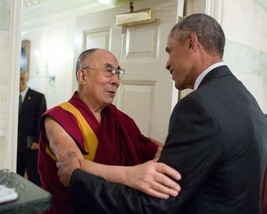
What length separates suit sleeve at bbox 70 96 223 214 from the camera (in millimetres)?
849

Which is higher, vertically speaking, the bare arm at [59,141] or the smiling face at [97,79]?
the smiling face at [97,79]

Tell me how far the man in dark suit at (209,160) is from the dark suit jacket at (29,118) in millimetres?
1843

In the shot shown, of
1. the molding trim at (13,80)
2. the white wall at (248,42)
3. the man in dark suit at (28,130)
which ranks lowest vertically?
the man in dark suit at (28,130)

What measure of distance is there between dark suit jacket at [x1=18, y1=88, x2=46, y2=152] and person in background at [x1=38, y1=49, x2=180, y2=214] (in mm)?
1378

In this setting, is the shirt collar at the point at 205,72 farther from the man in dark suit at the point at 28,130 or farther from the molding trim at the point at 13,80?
the man in dark suit at the point at 28,130

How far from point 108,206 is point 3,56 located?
0.62 meters

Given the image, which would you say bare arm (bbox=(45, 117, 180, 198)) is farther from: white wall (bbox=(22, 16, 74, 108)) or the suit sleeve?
white wall (bbox=(22, 16, 74, 108))

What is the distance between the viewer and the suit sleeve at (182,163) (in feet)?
2.78

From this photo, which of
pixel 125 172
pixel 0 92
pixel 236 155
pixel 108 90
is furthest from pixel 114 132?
pixel 236 155

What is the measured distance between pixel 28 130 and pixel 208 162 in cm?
217

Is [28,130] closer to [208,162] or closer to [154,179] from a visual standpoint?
[154,179]

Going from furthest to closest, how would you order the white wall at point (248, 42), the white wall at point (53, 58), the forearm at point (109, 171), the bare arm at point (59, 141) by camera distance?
1. the white wall at point (53, 58)
2. the white wall at point (248, 42)
3. the bare arm at point (59, 141)
4. the forearm at point (109, 171)

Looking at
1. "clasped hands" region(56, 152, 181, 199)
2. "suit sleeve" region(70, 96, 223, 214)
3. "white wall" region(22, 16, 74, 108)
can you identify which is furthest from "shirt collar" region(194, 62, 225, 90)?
"white wall" region(22, 16, 74, 108)

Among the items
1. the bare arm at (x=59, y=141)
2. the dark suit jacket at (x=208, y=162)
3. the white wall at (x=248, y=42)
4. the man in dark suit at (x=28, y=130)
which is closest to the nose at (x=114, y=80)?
the bare arm at (x=59, y=141)
